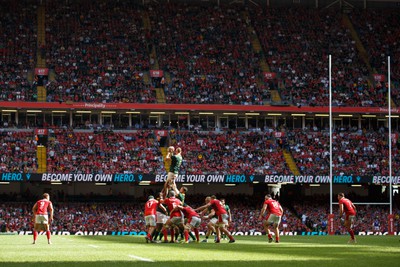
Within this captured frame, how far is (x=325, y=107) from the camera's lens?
75.4 m

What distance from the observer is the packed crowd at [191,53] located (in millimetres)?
74625

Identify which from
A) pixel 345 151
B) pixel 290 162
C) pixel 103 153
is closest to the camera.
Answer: pixel 103 153

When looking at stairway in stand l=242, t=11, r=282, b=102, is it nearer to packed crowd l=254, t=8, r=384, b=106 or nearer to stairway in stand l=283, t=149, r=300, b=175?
packed crowd l=254, t=8, r=384, b=106

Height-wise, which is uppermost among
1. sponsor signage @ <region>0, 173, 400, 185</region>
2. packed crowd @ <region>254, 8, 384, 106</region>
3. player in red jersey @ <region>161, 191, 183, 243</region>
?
packed crowd @ <region>254, 8, 384, 106</region>

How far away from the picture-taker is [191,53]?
79812mm

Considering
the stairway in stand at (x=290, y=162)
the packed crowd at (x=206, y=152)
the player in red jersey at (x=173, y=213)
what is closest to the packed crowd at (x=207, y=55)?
the packed crowd at (x=206, y=152)

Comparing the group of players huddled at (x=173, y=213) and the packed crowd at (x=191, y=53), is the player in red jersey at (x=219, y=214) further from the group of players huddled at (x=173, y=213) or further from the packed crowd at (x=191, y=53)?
the packed crowd at (x=191, y=53)

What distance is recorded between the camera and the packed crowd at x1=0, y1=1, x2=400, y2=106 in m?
74.6

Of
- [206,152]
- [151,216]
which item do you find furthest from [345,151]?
[151,216]

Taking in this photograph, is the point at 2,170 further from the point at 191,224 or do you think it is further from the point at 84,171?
the point at 191,224

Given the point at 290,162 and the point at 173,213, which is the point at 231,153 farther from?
the point at 173,213

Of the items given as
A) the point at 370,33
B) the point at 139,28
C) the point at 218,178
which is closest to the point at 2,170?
the point at 218,178

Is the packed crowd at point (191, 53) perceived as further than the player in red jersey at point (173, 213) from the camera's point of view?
Result: Yes

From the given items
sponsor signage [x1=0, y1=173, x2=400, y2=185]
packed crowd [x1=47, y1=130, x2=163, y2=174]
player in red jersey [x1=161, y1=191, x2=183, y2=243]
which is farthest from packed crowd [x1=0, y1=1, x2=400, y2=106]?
player in red jersey [x1=161, y1=191, x2=183, y2=243]
